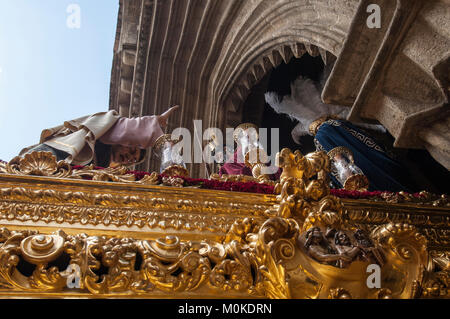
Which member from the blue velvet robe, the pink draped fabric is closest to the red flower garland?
the pink draped fabric

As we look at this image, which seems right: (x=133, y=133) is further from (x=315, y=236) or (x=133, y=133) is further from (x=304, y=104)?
(x=304, y=104)

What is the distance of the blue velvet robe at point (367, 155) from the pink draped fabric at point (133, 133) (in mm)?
1484

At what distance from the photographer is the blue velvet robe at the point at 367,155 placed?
10.2ft

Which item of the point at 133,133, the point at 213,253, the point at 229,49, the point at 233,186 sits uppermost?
the point at 229,49

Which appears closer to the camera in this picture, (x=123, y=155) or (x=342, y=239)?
(x=342, y=239)

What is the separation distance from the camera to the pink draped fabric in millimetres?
2781

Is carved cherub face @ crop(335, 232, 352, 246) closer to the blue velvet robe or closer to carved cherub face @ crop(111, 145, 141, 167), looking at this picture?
carved cherub face @ crop(111, 145, 141, 167)

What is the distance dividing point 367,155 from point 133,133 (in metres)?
1.87

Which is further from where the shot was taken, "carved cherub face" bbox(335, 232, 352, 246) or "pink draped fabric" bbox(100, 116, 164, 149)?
"pink draped fabric" bbox(100, 116, 164, 149)

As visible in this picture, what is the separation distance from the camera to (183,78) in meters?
5.82

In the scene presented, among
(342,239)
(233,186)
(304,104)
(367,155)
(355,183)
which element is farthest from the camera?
(304,104)

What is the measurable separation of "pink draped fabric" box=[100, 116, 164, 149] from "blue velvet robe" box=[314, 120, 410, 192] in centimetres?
148

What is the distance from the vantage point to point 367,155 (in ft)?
11.1

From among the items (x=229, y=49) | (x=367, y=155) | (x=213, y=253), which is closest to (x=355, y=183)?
(x=367, y=155)
